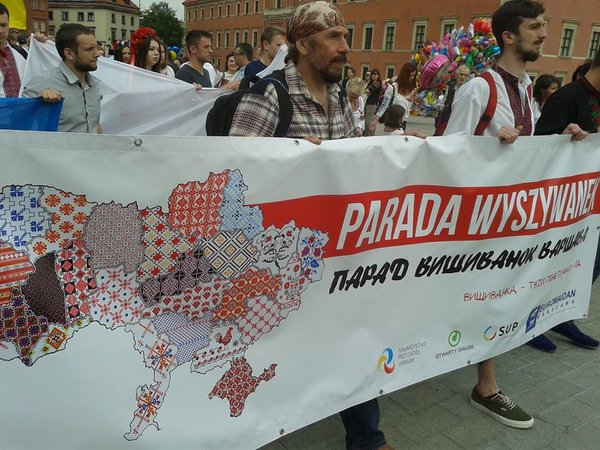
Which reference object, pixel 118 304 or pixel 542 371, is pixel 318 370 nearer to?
pixel 118 304

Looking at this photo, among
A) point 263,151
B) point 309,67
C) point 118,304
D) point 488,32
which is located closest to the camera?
point 118,304

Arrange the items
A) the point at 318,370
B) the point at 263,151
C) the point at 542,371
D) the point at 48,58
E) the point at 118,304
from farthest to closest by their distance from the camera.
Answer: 1. the point at 48,58
2. the point at 542,371
3. the point at 318,370
4. the point at 263,151
5. the point at 118,304

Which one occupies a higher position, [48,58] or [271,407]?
[48,58]

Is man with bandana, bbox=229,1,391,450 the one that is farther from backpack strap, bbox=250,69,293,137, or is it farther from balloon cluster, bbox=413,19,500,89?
balloon cluster, bbox=413,19,500,89

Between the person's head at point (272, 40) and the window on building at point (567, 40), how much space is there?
45117 millimetres

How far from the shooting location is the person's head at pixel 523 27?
296 cm

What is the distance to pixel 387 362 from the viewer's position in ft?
7.79

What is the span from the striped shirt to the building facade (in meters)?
111

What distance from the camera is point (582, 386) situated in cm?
326

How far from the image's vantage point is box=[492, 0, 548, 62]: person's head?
296cm

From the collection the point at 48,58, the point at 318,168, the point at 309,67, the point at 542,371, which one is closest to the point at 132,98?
the point at 48,58

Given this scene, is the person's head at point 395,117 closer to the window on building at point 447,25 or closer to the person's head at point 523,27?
the person's head at point 523,27

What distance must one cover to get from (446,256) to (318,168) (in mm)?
865

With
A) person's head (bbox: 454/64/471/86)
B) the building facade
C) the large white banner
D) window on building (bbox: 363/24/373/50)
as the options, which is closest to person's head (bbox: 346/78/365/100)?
person's head (bbox: 454/64/471/86)
